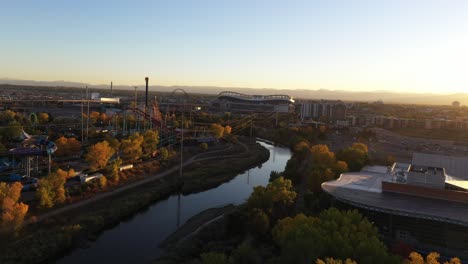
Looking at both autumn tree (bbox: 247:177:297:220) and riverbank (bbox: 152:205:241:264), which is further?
autumn tree (bbox: 247:177:297:220)

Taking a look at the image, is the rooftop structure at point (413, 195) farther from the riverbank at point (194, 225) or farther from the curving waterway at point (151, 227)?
the curving waterway at point (151, 227)

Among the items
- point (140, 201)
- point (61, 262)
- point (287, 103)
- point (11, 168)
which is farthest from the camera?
point (287, 103)

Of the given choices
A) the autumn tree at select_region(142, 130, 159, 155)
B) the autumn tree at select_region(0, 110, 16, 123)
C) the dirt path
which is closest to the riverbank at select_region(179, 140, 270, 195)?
the dirt path

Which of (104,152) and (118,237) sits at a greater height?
(104,152)

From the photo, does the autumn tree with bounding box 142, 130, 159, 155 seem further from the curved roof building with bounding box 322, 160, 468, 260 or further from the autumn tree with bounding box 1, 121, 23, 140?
the curved roof building with bounding box 322, 160, 468, 260

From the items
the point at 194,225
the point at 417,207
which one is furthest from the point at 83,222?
the point at 417,207

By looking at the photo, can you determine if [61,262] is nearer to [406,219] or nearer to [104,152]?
[104,152]

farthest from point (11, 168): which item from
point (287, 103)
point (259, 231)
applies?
point (287, 103)

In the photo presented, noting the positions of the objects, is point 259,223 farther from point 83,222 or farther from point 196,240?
point 83,222
